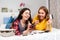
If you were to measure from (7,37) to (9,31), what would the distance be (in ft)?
0.18

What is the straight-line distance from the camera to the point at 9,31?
1033 mm

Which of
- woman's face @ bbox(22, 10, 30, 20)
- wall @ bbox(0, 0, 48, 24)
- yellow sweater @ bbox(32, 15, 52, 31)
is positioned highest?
wall @ bbox(0, 0, 48, 24)

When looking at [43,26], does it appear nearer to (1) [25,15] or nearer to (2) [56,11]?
(1) [25,15]

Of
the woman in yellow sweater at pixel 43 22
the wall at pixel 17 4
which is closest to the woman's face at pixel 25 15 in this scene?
the woman in yellow sweater at pixel 43 22

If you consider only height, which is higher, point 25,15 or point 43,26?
point 25,15

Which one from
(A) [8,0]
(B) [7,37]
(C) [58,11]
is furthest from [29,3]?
(B) [7,37]

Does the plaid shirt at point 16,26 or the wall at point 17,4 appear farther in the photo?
the wall at point 17,4

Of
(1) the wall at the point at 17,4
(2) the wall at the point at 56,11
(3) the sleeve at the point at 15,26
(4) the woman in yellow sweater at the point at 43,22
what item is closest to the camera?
(3) the sleeve at the point at 15,26

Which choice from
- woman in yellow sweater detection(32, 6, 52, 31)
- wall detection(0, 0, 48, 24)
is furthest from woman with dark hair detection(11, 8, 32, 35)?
wall detection(0, 0, 48, 24)

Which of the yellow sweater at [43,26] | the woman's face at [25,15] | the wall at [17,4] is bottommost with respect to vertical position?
the yellow sweater at [43,26]

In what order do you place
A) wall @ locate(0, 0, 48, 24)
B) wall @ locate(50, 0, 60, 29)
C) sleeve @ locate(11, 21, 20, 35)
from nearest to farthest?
sleeve @ locate(11, 21, 20, 35) < wall @ locate(50, 0, 60, 29) < wall @ locate(0, 0, 48, 24)

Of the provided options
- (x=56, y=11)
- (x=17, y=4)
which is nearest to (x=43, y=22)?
(x=56, y=11)

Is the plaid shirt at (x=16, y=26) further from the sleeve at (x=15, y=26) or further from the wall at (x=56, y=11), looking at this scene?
the wall at (x=56, y=11)

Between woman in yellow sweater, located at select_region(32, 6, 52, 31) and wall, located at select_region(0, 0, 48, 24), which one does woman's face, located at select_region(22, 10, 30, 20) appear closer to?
woman in yellow sweater, located at select_region(32, 6, 52, 31)
